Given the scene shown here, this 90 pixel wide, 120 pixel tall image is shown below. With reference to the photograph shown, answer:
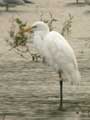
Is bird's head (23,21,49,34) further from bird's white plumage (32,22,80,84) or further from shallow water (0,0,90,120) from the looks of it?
shallow water (0,0,90,120)

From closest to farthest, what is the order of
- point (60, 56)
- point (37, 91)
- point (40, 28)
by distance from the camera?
point (60, 56) → point (40, 28) → point (37, 91)

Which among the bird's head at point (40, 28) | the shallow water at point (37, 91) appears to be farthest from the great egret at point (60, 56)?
the shallow water at point (37, 91)

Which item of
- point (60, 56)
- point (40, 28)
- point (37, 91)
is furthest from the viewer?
point (37, 91)

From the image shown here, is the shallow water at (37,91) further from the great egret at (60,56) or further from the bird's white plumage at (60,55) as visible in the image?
the bird's white plumage at (60,55)

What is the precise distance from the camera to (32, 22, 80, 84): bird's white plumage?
8.92 meters

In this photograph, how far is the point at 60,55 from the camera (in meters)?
8.97

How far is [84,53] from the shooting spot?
1467cm

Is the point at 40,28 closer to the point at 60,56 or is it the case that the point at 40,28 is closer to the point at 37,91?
the point at 60,56

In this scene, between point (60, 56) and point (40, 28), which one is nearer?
point (60, 56)

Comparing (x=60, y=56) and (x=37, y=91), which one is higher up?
(x=60, y=56)

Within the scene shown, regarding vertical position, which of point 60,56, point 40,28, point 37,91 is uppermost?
point 40,28

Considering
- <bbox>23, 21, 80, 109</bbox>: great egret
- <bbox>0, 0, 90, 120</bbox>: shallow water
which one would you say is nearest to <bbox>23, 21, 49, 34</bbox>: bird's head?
<bbox>23, 21, 80, 109</bbox>: great egret

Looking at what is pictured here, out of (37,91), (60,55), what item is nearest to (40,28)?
(60,55)

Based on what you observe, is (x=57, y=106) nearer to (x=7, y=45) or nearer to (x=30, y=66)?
(x=30, y=66)
